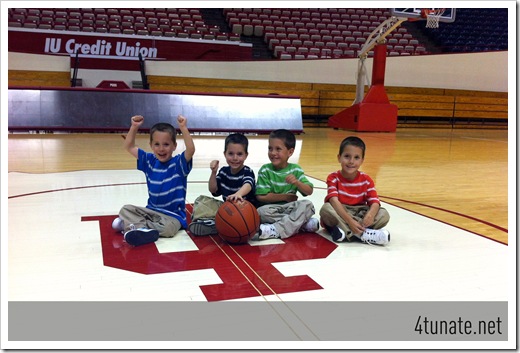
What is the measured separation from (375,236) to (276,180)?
2.38 ft

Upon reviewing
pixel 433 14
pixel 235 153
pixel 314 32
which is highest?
pixel 314 32

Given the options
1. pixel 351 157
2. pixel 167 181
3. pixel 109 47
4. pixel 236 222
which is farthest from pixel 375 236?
pixel 109 47

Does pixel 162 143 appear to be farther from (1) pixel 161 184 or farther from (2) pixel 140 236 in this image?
(2) pixel 140 236

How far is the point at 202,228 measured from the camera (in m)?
2.82

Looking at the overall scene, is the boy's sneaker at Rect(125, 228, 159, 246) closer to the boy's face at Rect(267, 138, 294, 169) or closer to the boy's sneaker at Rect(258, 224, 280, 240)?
the boy's sneaker at Rect(258, 224, 280, 240)

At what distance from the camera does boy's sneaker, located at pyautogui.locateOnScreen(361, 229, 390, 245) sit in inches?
107

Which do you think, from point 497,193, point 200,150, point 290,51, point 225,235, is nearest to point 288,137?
point 225,235

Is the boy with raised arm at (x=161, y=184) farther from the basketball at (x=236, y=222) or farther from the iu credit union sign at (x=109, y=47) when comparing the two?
the iu credit union sign at (x=109, y=47)

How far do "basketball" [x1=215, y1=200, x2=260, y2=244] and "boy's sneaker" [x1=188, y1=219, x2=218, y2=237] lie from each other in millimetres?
174

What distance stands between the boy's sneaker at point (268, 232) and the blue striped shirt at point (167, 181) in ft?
1.71

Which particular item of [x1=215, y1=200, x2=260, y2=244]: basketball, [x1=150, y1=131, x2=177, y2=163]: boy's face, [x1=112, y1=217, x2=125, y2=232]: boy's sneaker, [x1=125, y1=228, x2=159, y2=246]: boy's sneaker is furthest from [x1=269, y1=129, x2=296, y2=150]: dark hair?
[x1=112, y1=217, x2=125, y2=232]: boy's sneaker

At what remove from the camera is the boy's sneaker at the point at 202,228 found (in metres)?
2.81

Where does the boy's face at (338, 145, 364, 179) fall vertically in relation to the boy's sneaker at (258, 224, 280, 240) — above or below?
above

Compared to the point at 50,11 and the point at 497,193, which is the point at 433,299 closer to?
the point at 497,193
